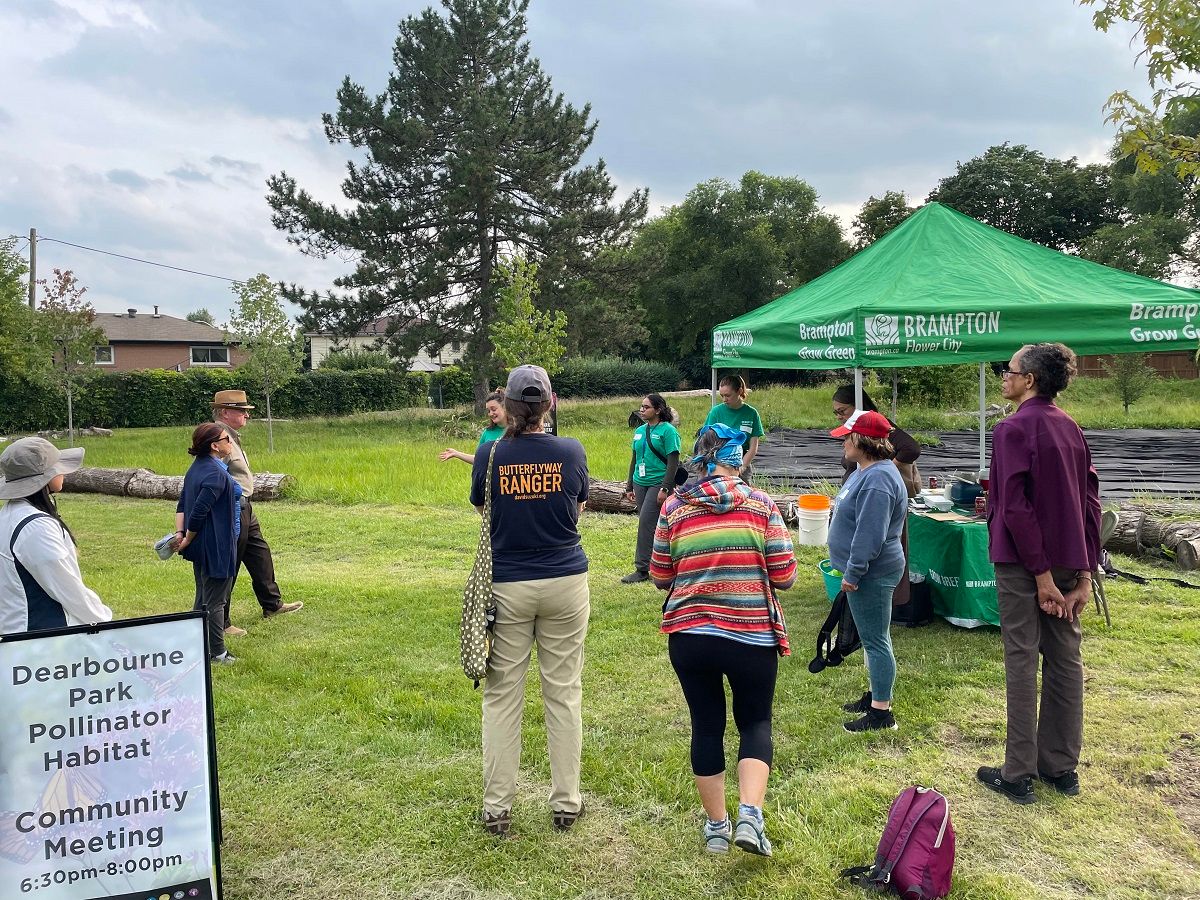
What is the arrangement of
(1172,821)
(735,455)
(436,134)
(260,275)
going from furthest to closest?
(436,134), (260,275), (1172,821), (735,455)

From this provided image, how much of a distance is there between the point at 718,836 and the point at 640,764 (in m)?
0.83

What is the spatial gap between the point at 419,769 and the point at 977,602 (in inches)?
160

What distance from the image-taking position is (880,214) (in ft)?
140

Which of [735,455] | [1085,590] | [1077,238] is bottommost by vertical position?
[1085,590]

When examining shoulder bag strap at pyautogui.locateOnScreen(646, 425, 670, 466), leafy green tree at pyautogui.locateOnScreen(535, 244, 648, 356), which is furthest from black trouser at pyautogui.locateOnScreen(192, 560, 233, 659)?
leafy green tree at pyautogui.locateOnScreen(535, 244, 648, 356)

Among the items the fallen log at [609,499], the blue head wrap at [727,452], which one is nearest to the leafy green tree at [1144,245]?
the fallen log at [609,499]

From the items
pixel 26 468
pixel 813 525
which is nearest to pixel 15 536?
pixel 26 468

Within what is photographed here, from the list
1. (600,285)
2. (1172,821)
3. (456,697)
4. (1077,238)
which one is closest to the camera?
(1172,821)

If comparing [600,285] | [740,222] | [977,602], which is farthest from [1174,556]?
[740,222]

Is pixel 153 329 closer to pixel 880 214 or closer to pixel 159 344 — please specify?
pixel 159 344

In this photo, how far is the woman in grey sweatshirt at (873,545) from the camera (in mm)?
4133

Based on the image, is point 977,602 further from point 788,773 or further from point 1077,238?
point 1077,238

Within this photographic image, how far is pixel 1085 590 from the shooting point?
3711 millimetres

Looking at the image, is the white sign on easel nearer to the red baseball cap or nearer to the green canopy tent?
the red baseball cap
